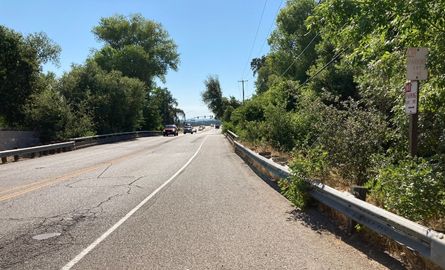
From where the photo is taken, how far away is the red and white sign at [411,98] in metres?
7.30

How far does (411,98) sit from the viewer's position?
7.36 metres

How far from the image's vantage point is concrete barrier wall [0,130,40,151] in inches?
1258

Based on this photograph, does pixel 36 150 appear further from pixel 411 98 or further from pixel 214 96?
pixel 214 96

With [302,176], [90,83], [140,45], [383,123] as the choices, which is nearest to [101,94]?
[90,83]

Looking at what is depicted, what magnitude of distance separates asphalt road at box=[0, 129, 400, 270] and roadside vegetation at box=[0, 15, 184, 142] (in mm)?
26223

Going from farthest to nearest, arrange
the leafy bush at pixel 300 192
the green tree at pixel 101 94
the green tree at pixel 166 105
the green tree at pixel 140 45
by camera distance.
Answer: the green tree at pixel 166 105 < the green tree at pixel 140 45 < the green tree at pixel 101 94 < the leafy bush at pixel 300 192

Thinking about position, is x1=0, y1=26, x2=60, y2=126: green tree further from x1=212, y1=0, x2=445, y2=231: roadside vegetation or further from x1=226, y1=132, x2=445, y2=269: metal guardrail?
x1=226, y1=132, x2=445, y2=269: metal guardrail

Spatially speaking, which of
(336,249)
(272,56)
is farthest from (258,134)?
(272,56)

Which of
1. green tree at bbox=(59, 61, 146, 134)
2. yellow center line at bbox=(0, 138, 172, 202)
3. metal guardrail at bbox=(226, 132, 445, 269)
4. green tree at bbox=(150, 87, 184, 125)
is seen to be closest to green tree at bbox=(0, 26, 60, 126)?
green tree at bbox=(59, 61, 146, 134)

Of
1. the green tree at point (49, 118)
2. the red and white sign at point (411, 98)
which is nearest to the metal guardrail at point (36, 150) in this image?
the green tree at point (49, 118)

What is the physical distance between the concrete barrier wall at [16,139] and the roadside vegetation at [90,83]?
1021 millimetres

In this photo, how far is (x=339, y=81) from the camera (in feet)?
118

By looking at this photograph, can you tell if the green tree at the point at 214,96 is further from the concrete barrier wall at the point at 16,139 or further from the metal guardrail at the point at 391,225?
the metal guardrail at the point at 391,225

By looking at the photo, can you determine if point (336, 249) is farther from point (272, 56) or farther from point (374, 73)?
point (272, 56)
